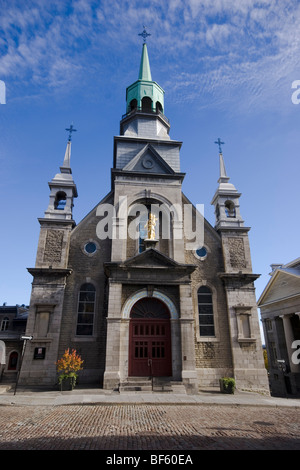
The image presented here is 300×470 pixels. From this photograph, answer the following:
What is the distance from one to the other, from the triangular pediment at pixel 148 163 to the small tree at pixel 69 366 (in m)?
14.0

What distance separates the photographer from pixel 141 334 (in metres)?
17.6

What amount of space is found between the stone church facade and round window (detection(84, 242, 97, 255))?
0.26 feet

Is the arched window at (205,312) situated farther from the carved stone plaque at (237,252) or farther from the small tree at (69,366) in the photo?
the small tree at (69,366)

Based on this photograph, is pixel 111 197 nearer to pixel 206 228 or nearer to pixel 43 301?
pixel 206 228

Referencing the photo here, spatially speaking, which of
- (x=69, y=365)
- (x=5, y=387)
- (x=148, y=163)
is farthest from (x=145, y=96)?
(x=5, y=387)

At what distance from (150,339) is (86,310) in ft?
15.8

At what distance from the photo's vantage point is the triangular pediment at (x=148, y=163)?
76.1ft

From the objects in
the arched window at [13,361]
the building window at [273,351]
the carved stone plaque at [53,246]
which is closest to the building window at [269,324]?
the building window at [273,351]

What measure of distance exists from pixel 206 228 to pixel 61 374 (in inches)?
560

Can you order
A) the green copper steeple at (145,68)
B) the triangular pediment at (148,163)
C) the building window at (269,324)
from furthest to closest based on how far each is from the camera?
the building window at (269,324) → the green copper steeple at (145,68) → the triangular pediment at (148,163)

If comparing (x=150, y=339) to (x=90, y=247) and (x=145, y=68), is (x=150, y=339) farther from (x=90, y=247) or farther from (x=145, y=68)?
(x=145, y=68)

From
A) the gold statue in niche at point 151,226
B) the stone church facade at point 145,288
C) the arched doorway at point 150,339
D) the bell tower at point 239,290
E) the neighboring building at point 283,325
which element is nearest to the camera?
the arched doorway at point 150,339

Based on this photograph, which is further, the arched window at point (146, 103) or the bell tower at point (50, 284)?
the arched window at point (146, 103)
